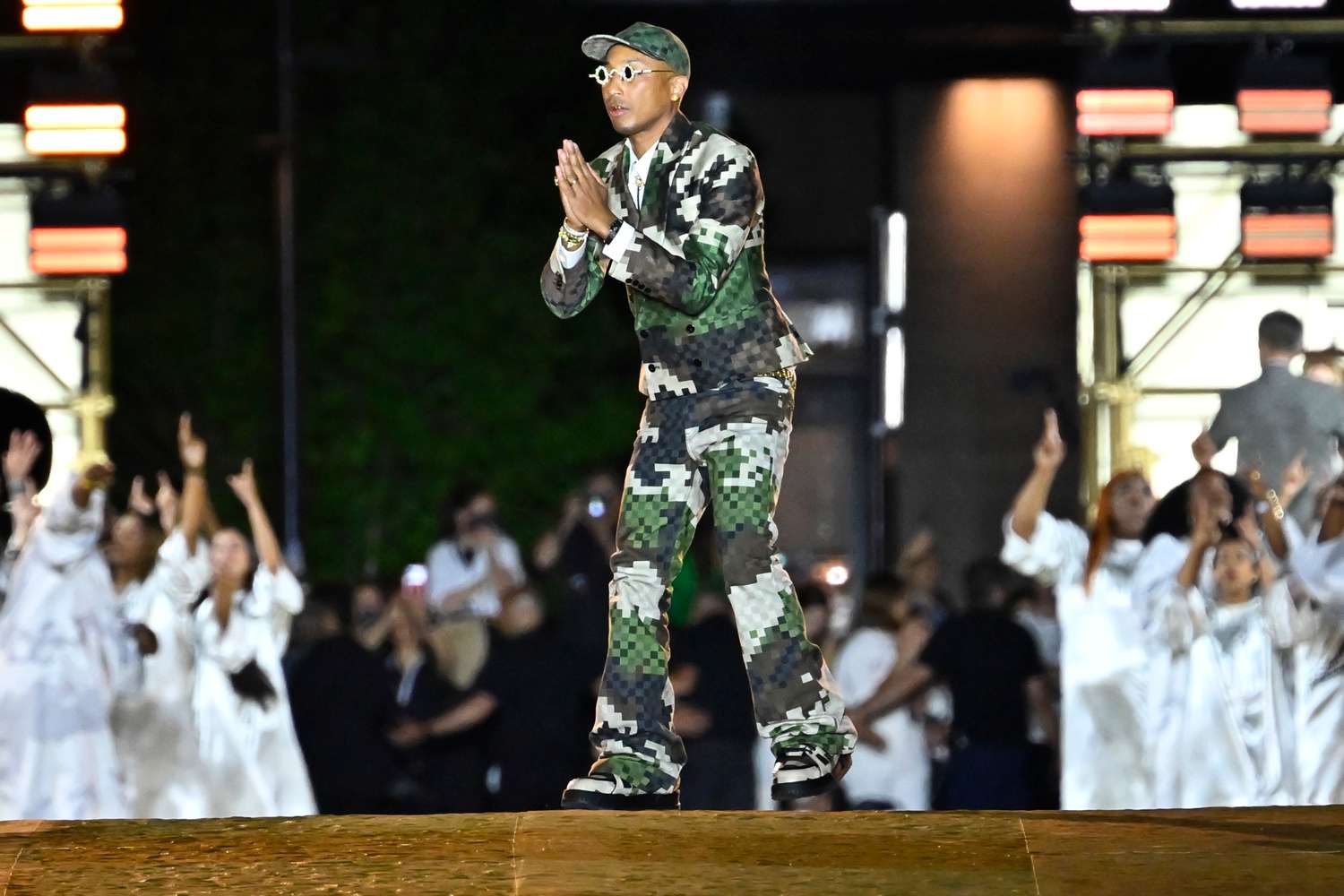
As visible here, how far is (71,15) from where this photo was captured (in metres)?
11.8

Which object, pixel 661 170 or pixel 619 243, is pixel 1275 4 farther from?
pixel 619 243

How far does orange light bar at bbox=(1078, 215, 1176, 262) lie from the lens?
1267cm

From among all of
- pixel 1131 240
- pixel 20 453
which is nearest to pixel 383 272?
pixel 1131 240

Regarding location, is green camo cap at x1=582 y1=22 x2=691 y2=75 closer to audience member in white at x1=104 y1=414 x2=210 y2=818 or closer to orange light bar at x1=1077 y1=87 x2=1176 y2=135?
audience member in white at x1=104 y1=414 x2=210 y2=818

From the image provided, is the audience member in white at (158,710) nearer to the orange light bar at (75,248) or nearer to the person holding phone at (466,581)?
the person holding phone at (466,581)

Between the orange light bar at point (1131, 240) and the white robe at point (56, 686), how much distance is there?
4.99m

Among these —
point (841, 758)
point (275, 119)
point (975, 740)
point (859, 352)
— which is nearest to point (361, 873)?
point (841, 758)

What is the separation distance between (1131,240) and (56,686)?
5.58 metres

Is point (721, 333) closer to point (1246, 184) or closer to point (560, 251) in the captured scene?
point (560, 251)

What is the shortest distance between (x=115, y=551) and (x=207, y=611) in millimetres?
596

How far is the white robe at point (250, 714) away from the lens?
37.8ft

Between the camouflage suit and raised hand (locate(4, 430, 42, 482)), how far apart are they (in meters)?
3.03

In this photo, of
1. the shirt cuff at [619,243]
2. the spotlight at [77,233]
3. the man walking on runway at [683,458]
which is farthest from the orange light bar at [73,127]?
the shirt cuff at [619,243]

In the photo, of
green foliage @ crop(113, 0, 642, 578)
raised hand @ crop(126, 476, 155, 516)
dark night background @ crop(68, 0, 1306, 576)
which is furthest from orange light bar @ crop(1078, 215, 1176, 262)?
green foliage @ crop(113, 0, 642, 578)
